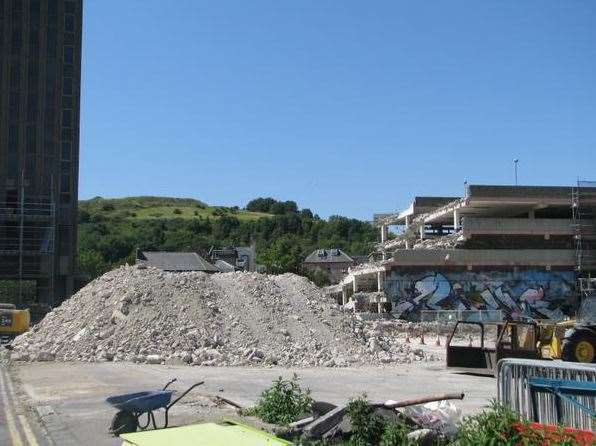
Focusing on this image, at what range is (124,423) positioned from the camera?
988 centimetres

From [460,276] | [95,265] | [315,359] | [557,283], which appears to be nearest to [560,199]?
[557,283]

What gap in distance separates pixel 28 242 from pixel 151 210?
123 m

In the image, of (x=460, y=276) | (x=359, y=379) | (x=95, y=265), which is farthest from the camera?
(x=95, y=265)

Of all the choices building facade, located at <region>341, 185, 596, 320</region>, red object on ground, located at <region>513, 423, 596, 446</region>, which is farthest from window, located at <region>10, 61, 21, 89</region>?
red object on ground, located at <region>513, 423, 596, 446</region>

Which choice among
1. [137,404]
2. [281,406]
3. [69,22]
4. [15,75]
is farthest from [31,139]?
[137,404]

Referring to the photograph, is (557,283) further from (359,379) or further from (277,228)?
(277,228)

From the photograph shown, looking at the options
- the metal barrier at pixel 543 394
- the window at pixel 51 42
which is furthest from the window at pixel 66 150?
the metal barrier at pixel 543 394

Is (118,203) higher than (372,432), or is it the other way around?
(118,203)

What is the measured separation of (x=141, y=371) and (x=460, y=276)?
117 ft

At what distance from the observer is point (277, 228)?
166 m

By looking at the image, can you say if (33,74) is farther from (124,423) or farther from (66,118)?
(124,423)

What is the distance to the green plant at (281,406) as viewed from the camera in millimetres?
10109

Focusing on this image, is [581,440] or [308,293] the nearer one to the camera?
[581,440]

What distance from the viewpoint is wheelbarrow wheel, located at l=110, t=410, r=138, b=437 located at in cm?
960
